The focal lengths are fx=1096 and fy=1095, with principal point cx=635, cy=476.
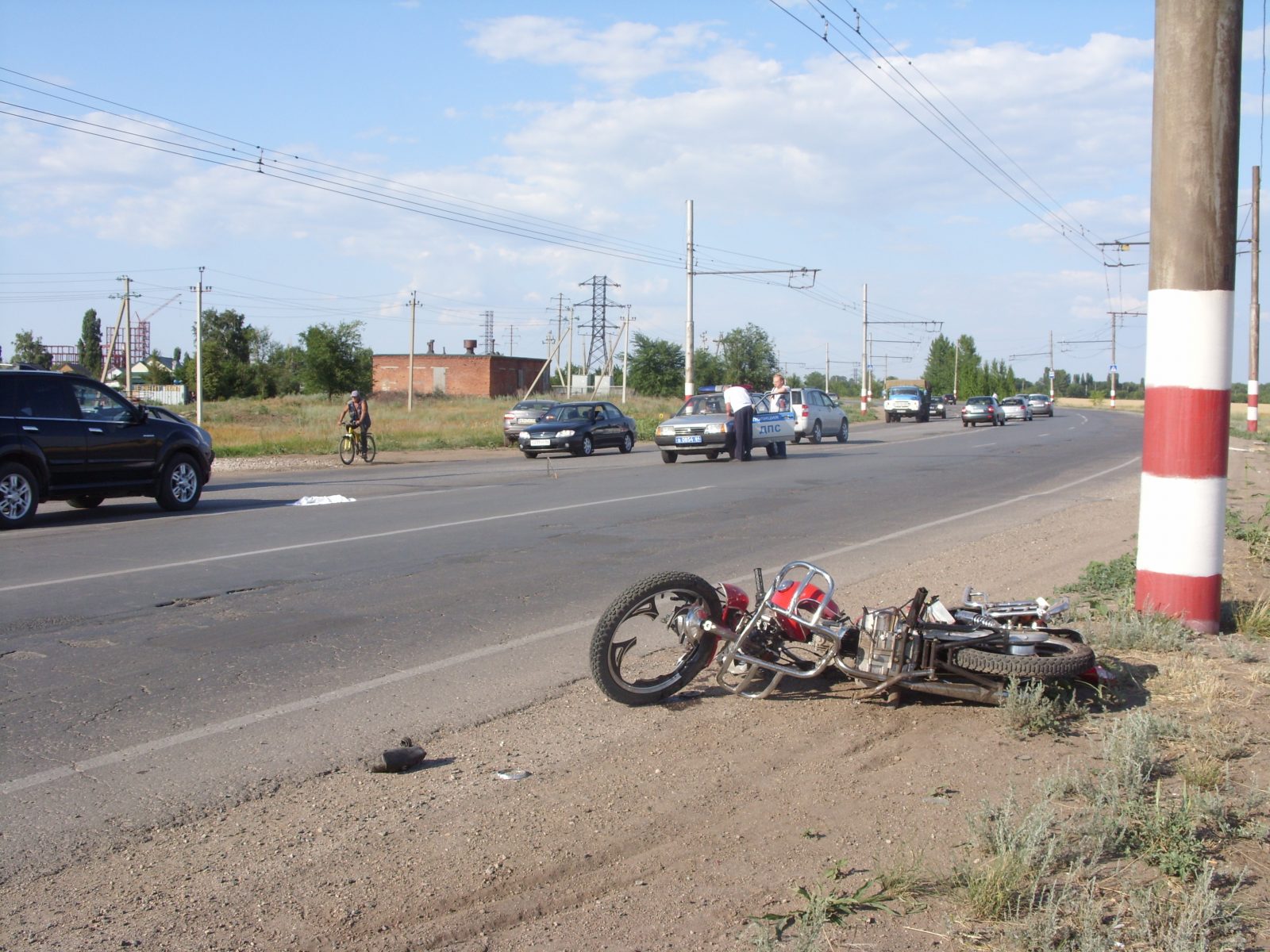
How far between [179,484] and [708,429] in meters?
12.1

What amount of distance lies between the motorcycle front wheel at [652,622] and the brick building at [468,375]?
88620 mm

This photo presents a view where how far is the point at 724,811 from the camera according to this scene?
4.18 meters

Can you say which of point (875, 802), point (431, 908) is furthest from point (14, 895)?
A: point (875, 802)

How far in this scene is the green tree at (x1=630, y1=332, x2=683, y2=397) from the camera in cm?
10069

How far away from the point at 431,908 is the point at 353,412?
2495 cm

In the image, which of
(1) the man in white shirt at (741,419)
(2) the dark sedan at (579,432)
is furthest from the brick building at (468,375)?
(1) the man in white shirt at (741,419)

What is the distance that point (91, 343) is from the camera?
109938mm

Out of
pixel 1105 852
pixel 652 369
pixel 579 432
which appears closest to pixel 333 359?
pixel 652 369

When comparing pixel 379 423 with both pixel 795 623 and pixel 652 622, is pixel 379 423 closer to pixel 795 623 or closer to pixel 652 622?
pixel 652 622

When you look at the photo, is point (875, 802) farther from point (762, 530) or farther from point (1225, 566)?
point (762, 530)

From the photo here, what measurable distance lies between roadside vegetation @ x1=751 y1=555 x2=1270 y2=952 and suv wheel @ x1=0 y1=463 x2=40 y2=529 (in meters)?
12.0

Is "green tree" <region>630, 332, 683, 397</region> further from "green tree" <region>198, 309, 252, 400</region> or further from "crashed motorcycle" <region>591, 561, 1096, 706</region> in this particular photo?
"crashed motorcycle" <region>591, 561, 1096, 706</region>

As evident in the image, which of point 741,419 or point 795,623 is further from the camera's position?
point 741,419

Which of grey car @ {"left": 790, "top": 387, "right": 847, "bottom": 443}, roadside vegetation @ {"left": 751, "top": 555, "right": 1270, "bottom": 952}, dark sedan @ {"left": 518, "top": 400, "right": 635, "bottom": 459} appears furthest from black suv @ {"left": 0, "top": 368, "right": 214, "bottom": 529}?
grey car @ {"left": 790, "top": 387, "right": 847, "bottom": 443}
